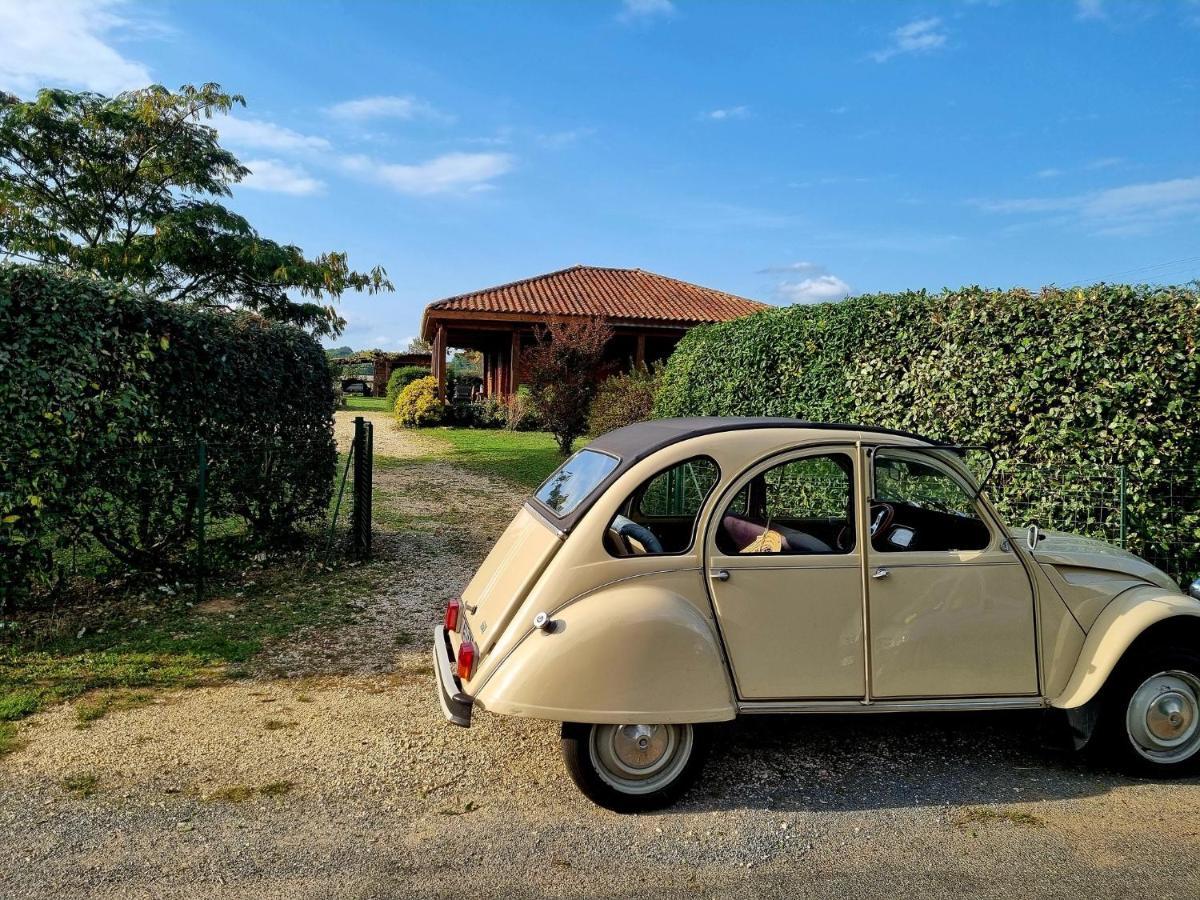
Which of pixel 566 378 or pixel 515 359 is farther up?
pixel 515 359

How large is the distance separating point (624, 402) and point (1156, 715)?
37.7 ft

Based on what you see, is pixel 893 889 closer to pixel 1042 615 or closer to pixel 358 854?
pixel 1042 615

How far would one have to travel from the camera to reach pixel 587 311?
24578mm

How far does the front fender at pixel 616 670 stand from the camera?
10.5 ft

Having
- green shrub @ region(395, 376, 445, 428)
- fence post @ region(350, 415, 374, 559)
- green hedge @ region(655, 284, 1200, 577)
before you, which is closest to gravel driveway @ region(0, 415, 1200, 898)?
green hedge @ region(655, 284, 1200, 577)

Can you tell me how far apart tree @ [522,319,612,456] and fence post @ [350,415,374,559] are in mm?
9194

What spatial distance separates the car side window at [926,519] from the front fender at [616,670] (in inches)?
40.1

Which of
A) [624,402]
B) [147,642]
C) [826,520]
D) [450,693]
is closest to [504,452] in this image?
[624,402]

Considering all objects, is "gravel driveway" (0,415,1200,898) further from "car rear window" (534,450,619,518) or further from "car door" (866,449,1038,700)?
"car rear window" (534,450,619,518)

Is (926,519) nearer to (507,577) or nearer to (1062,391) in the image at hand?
(507,577)

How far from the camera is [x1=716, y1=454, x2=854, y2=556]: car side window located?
373cm

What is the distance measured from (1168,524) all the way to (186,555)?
7.92 m

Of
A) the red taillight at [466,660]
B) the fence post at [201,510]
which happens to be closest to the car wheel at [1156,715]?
the red taillight at [466,660]

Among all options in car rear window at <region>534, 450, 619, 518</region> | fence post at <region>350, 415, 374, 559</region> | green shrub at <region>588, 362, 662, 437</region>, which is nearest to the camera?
car rear window at <region>534, 450, 619, 518</region>
